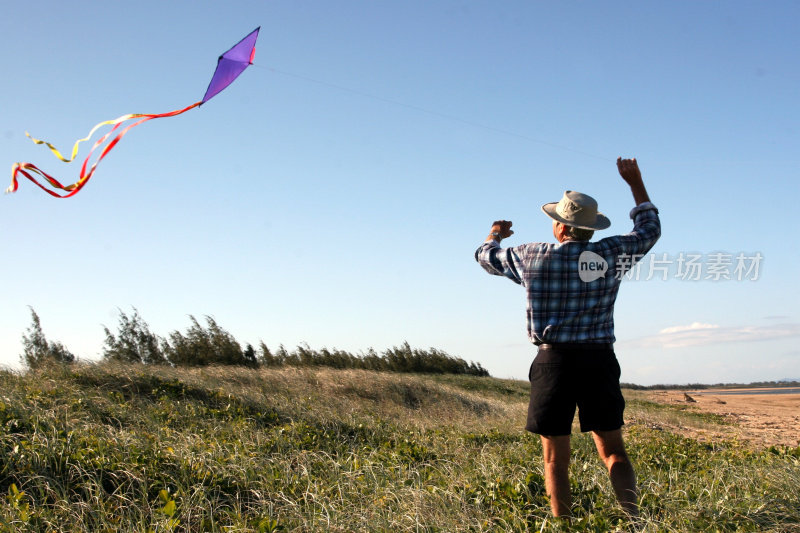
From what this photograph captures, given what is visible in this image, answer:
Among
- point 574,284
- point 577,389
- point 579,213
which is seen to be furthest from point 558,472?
point 579,213

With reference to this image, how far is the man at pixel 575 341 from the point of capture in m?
3.15

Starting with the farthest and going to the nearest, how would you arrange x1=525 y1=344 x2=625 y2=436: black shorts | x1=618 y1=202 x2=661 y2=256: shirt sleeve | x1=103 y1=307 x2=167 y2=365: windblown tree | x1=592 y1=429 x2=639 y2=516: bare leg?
x1=103 y1=307 x2=167 y2=365: windblown tree → x1=618 y1=202 x2=661 y2=256: shirt sleeve → x1=592 y1=429 x2=639 y2=516: bare leg → x1=525 y1=344 x2=625 y2=436: black shorts

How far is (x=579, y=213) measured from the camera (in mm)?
3346

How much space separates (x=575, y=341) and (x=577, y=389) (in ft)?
0.83

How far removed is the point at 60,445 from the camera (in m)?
4.86

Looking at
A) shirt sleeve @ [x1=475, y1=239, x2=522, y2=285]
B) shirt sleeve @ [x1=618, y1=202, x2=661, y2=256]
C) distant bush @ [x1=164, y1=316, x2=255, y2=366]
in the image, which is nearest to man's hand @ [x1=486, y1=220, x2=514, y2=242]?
shirt sleeve @ [x1=475, y1=239, x2=522, y2=285]

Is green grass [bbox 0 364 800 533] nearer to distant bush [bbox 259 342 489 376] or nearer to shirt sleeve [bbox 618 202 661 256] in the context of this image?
shirt sleeve [bbox 618 202 661 256]

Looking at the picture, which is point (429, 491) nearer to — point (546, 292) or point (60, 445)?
point (546, 292)

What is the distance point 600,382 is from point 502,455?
2.85 meters

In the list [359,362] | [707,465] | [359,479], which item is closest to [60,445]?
[359,479]

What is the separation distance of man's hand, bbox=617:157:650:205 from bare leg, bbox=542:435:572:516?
149 centimetres

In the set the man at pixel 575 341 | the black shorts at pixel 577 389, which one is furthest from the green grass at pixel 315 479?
the black shorts at pixel 577 389

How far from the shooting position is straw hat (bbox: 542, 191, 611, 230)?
10.9 feet

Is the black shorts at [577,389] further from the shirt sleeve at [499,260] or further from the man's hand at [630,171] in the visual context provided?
the man's hand at [630,171]
